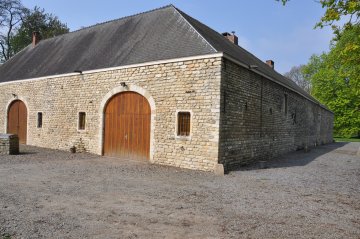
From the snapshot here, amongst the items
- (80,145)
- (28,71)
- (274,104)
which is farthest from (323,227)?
(28,71)

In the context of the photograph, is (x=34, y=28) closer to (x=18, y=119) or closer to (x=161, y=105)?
(x=18, y=119)

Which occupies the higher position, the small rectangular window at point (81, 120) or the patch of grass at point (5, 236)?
the small rectangular window at point (81, 120)

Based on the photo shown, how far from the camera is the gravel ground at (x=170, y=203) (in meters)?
4.18

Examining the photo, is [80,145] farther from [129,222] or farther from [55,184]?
[129,222]

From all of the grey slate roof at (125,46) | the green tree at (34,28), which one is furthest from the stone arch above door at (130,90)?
the green tree at (34,28)

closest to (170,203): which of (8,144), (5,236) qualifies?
(5,236)

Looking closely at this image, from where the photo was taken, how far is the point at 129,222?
4.45m

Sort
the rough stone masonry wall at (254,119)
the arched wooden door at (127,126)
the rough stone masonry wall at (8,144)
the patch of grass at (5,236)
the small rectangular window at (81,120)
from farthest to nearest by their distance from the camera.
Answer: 1. the small rectangular window at (81,120)
2. the rough stone masonry wall at (8,144)
3. the arched wooden door at (127,126)
4. the rough stone masonry wall at (254,119)
5. the patch of grass at (5,236)

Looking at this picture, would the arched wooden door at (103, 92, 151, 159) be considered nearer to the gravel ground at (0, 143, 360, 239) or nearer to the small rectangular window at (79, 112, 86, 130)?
the small rectangular window at (79, 112, 86, 130)

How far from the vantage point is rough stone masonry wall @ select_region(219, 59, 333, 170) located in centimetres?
955

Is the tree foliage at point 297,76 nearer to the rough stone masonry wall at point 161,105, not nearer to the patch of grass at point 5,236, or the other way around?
the rough stone masonry wall at point 161,105

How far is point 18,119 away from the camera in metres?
16.3

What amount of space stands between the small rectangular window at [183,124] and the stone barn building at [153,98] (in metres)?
0.03

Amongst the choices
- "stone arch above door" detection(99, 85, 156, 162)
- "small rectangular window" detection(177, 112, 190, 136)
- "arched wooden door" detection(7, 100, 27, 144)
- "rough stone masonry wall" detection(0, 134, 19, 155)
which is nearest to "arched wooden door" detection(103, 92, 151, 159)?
"stone arch above door" detection(99, 85, 156, 162)
